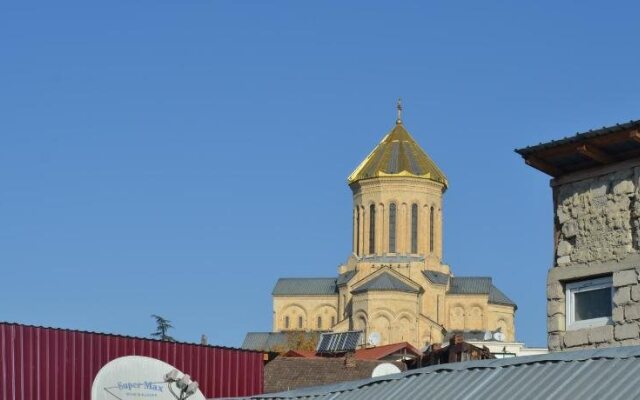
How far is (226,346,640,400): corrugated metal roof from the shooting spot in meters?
11.4

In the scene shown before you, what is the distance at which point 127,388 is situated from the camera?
19.1 meters

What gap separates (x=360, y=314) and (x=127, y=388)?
75688 millimetres

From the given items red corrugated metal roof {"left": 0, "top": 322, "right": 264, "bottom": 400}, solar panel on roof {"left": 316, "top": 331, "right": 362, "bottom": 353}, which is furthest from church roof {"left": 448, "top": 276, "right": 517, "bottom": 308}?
red corrugated metal roof {"left": 0, "top": 322, "right": 264, "bottom": 400}

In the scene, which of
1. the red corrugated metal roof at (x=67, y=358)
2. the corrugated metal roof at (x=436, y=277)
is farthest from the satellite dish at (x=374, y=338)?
the red corrugated metal roof at (x=67, y=358)

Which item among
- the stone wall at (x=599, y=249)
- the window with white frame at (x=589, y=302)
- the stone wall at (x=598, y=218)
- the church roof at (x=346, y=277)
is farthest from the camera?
the church roof at (x=346, y=277)

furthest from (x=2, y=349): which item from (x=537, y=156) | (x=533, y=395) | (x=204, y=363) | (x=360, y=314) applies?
(x=360, y=314)

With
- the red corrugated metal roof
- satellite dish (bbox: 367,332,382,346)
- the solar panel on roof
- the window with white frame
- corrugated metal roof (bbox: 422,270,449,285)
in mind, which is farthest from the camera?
corrugated metal roof (bbox: 422,270,449,285)

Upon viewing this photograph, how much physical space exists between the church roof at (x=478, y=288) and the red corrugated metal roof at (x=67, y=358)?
77.3 m

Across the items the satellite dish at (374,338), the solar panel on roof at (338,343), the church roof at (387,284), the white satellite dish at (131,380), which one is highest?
the church roof at (387,284)

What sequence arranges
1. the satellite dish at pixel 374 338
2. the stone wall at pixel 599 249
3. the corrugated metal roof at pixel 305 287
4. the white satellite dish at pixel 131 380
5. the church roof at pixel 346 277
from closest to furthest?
the stone wall at pixel 599 249 → the white satellite dish at pixel 131 380 → the satellite dish at pixel 374 338 → the church roof at pixel 346 277 → the corrugated metal roof at pixel 305 287

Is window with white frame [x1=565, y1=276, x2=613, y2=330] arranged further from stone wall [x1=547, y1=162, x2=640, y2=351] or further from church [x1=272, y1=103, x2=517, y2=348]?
church [x1=272, y1=103, x2=517, y2=348]

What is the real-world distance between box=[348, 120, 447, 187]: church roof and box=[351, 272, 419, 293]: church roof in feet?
22.8

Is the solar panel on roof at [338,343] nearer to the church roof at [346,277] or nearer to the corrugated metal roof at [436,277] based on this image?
the corrugated metal roof at [436,277]

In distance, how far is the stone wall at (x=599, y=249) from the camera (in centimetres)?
1470
